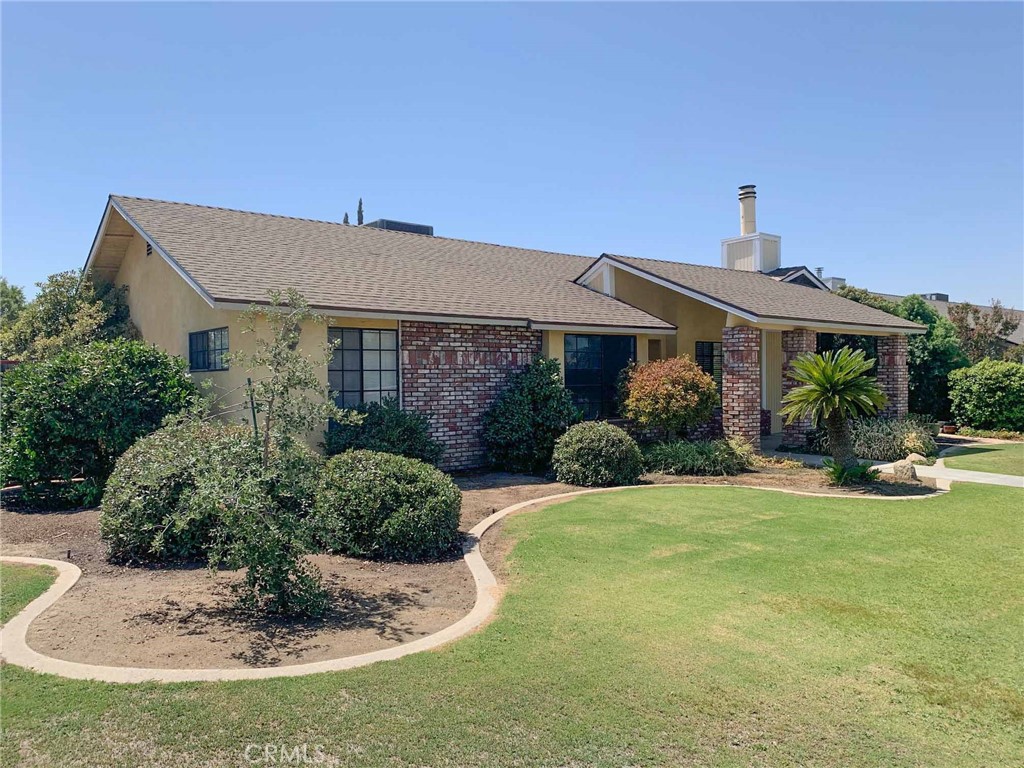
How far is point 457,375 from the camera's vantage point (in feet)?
46.7

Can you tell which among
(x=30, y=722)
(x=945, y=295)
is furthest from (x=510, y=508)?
(x=945, y=295)

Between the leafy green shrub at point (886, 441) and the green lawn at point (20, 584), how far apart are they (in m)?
15.8

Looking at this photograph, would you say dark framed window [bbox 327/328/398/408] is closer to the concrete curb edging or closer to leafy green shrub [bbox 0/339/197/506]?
leafy green shrub [bbox 0/339/197/506]

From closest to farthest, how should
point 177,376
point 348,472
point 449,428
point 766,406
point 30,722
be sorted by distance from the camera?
point 30,722 → point 348,472 → point 177,376 → point 449,428 → point 766,406

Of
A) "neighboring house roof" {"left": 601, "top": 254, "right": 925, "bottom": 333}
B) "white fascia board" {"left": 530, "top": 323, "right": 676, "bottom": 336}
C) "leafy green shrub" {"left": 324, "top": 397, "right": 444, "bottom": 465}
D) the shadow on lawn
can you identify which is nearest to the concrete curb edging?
the shadow on lawn

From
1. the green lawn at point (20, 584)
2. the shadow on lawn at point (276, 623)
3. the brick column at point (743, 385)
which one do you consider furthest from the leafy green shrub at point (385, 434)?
the brick column at point (743, 385)

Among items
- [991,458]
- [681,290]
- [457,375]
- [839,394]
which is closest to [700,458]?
[839,394]

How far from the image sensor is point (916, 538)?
877 cm

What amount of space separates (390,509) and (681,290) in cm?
1103

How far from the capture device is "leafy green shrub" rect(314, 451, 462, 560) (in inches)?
314

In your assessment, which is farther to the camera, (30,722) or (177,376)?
(177,376)

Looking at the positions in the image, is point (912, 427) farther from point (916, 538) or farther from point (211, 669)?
point (211, 669)

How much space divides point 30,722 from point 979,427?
24.8 meters

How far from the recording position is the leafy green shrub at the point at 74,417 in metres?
10.3
